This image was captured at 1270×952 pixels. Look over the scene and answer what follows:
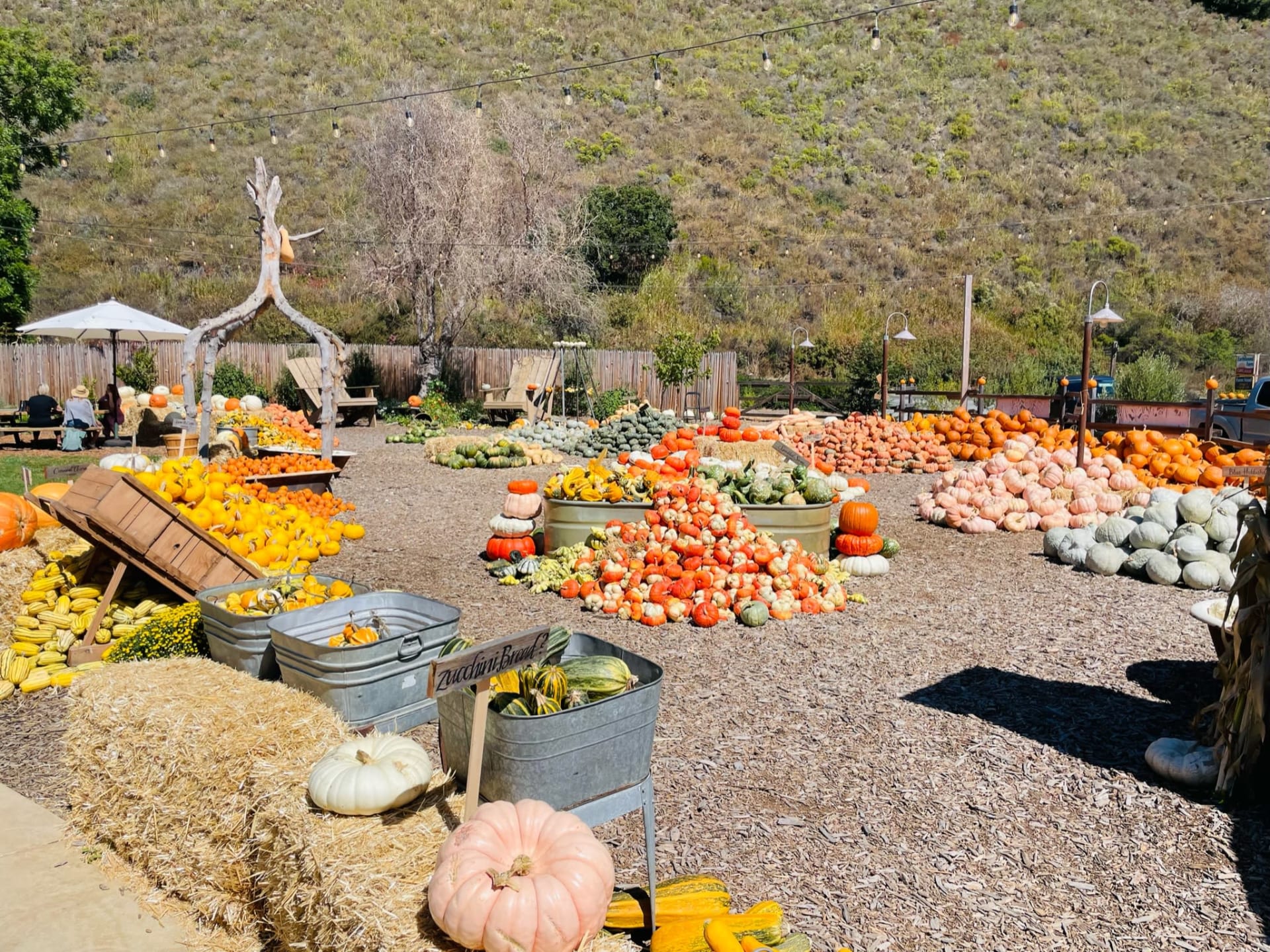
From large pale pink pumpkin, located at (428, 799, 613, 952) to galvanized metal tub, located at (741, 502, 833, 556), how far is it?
566cm

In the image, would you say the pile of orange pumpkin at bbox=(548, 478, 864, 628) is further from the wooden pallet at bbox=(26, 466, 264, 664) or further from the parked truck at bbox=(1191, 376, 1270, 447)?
the parked truck at bbox=(1191, 376, 1270, 447)

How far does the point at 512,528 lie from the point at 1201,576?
595 centimetres

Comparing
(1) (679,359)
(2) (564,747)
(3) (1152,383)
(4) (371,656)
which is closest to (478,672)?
(2) (564,747)

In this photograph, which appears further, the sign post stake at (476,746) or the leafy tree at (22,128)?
the leafy tree at (22,128)

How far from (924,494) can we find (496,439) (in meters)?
7.76

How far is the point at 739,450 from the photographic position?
42.9 feet

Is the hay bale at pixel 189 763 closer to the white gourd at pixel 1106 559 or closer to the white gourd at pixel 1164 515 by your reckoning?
the white gourd at pixel 1106 559

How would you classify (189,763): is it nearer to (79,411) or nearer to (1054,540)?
(1054,540)

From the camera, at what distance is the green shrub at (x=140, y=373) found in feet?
72.4

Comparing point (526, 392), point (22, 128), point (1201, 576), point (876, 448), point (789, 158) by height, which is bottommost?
point (1201, 576)

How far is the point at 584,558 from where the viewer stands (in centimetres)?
764

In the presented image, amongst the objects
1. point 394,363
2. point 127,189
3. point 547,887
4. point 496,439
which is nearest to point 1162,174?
point 394,363

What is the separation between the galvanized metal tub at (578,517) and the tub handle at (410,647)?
3.85m

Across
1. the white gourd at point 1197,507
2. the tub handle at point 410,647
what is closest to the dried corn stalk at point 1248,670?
the tub handle at point 410,647
